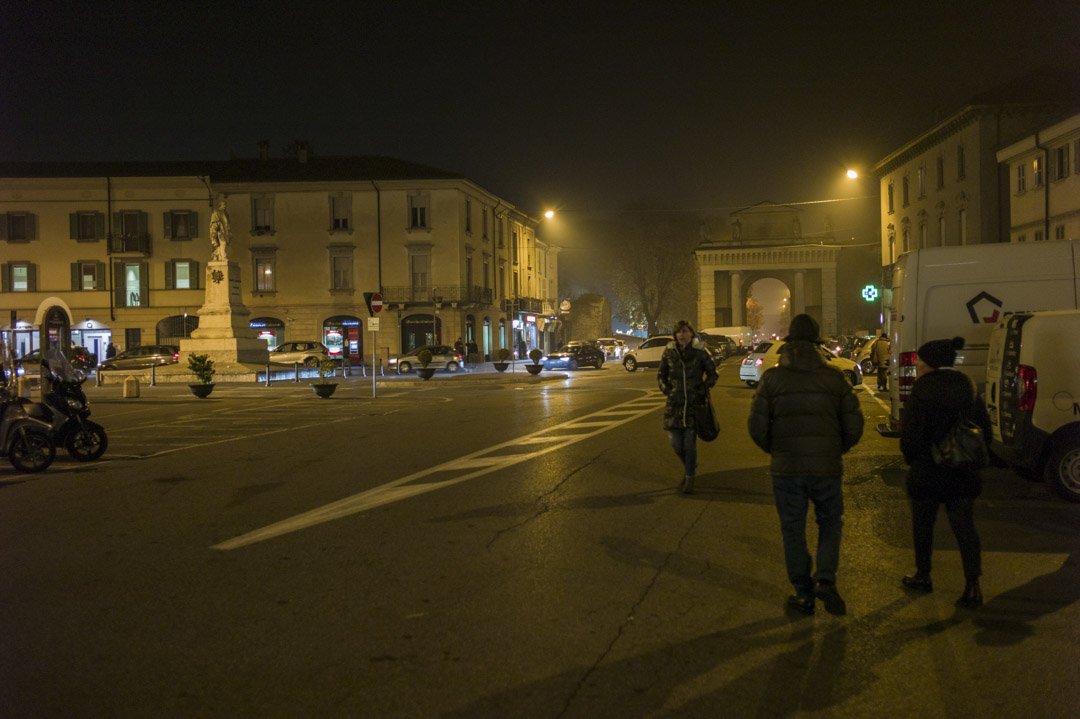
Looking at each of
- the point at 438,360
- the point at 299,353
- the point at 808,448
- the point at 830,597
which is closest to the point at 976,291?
the point at 808,448

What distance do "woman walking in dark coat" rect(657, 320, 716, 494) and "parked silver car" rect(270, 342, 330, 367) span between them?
37072 millimetres

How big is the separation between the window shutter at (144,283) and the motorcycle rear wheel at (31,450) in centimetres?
4595

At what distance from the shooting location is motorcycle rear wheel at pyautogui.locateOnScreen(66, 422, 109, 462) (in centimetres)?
1267

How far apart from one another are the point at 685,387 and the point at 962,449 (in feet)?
13.3

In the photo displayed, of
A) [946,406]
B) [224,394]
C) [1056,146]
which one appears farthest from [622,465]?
[1056,146]

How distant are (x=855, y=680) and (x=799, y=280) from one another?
254ft

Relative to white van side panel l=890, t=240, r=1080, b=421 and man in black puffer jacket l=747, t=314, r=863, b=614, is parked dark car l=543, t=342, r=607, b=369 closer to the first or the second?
white van side panel l=890, t=240, r=1080, b=421

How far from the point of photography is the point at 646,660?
4.56 m

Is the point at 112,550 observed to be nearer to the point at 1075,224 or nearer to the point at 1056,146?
the point at 1075,224

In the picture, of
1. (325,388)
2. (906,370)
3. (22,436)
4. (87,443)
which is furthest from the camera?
(325,388)

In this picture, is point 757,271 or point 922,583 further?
point 757,271

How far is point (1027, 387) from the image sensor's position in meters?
8.59

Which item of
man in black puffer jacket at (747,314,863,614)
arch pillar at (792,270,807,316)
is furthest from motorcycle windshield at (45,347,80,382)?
arch pillar at (792,270,807,316)

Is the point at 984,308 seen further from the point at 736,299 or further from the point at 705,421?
the point at 736,299
